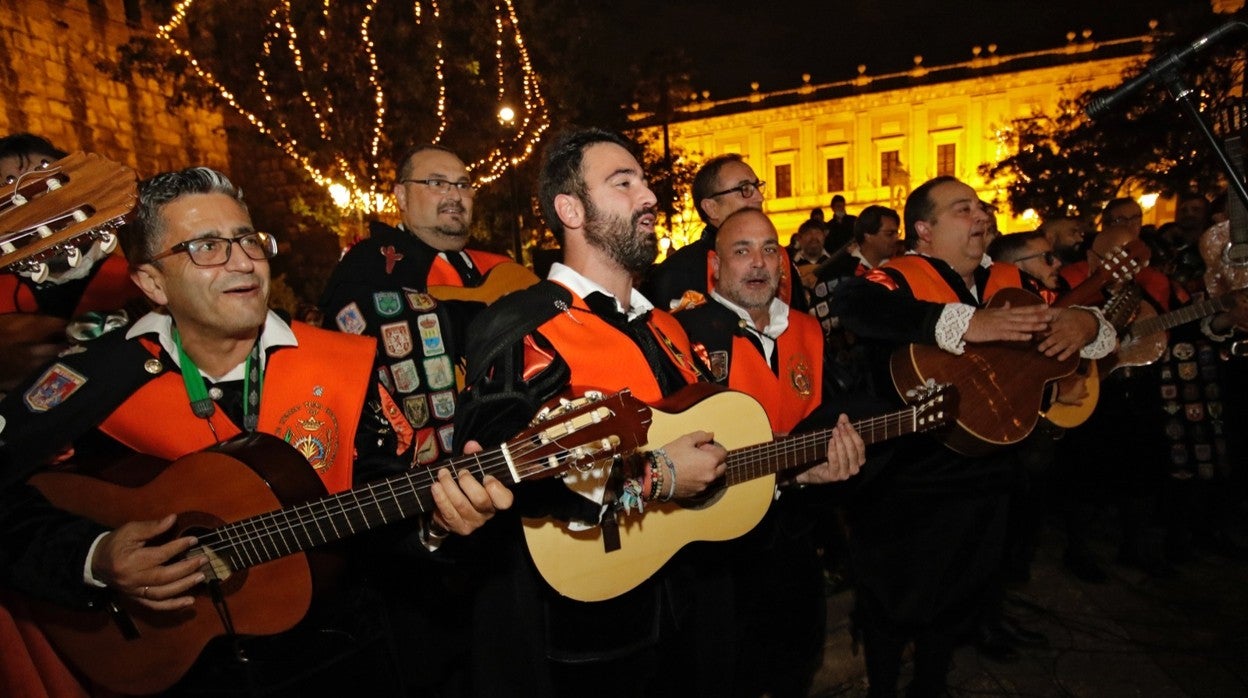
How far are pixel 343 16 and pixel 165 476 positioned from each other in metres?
12.4

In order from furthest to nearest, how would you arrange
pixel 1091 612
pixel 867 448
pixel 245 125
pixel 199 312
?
pixel 245 125 → pixel 1091 612 → pixel 867 448 → pixel 199 312

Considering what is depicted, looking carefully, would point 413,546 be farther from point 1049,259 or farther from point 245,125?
point 245,125

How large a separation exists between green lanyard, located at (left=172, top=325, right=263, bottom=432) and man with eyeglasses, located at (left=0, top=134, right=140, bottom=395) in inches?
25.0

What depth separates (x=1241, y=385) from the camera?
5.82m

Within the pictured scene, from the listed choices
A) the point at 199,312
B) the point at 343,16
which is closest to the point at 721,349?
the point at 199,312

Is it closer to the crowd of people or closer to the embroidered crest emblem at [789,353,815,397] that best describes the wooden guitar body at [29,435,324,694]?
the crowd of people

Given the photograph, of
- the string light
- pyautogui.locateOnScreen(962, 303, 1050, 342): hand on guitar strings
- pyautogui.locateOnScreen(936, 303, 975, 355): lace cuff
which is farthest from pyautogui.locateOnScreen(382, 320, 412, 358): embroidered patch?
the string light

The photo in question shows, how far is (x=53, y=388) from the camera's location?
2.16 m

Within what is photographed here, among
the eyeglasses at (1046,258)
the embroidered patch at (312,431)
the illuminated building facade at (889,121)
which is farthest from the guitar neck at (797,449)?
the illuminated building facade at (889,121)

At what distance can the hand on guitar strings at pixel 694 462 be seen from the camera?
7.38 feet

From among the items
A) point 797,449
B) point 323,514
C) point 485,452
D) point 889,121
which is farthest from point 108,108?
point 889,121

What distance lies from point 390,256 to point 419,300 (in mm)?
488

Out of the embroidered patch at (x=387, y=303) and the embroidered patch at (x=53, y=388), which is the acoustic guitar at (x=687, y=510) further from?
the embroidered patch at (x=387, y=303)

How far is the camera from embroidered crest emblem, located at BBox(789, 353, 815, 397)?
3.56 meters
